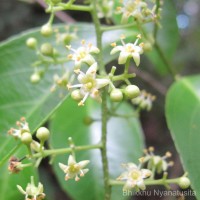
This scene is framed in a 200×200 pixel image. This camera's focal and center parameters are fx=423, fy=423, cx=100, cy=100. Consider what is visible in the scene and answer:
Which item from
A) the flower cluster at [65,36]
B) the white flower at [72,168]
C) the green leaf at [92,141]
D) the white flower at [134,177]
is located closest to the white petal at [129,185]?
the white flower at [134,177]

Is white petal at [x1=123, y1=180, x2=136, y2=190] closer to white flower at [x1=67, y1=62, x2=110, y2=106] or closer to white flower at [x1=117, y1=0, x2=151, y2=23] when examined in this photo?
white flower at [x1=67, y1=62, x2=110, y2=106]

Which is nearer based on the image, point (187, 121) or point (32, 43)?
point (187, 121)

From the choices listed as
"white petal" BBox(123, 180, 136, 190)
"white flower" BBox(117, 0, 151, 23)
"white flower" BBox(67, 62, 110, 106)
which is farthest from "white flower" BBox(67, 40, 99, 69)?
"white petal" BBox(123, 180, 136, 190)

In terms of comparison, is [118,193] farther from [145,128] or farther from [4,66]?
[145,128]

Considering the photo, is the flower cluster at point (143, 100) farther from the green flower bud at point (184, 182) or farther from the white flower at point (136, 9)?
the green flower bud at point (184, 182)

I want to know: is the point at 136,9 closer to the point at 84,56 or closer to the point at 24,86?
the point at 84,56

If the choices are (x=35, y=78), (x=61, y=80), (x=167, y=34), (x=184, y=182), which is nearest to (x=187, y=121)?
(x=184, y=182)
